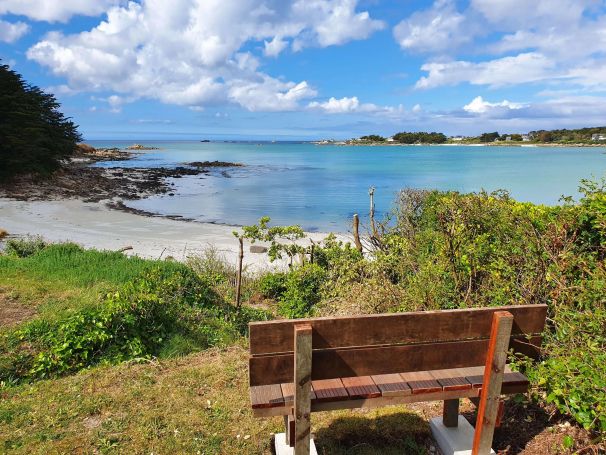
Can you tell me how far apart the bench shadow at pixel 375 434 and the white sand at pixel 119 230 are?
1026cm

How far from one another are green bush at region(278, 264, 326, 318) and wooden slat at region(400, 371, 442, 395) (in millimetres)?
5932

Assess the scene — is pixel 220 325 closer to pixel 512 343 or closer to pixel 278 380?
pixel 278 380

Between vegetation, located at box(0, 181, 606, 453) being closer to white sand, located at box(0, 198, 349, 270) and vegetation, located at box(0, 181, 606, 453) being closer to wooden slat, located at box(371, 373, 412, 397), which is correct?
wooden slat, located at box(371, 373, 412, 397)

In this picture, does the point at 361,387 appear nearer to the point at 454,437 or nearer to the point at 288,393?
the point at 288,393

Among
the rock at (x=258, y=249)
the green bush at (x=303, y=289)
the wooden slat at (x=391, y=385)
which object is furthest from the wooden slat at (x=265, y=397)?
the rock at (x=258, y=249)

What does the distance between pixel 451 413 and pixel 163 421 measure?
9.10ft

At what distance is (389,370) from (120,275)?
8.37m

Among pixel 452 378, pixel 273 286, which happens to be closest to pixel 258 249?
pixel 273 286

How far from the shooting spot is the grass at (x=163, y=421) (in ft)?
13.2

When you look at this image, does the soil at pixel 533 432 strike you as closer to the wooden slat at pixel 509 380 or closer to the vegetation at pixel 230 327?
the vegetation at pixel 230 327

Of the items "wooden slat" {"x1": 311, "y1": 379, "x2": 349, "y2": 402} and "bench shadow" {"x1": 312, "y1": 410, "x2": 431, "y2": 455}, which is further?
"bench shadow" {"x1": 312, "y1": 410, "x2": 431, "y2": 455}

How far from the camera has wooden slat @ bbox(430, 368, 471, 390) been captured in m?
3.22

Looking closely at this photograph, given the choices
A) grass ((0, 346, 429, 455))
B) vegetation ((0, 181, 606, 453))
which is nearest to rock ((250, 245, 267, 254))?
vegetation ((0, 181, 606, 453))

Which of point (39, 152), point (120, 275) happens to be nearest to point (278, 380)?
point (120, 275)
